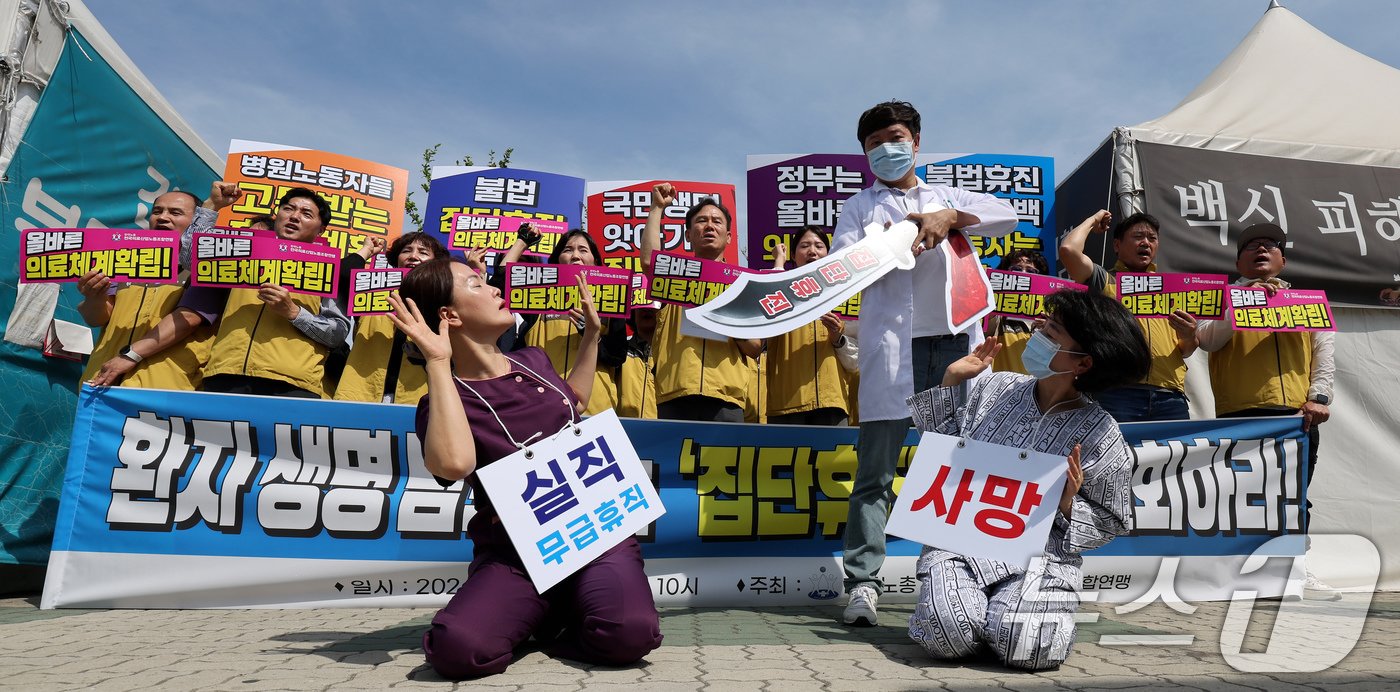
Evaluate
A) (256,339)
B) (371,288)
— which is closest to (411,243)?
(371,288)

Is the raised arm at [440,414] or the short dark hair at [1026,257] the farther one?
the short dark hair at [1026,257]

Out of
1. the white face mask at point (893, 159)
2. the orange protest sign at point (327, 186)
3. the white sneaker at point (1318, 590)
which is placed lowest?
the white sneaker at point (1318, 590)

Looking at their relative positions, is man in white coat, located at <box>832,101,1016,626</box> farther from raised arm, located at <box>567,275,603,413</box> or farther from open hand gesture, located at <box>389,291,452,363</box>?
open hand gesture, located at <box>389,291,452,363</box>

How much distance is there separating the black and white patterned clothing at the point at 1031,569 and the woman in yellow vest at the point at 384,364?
3.08m

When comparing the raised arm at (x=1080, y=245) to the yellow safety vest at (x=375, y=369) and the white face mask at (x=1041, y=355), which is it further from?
the yellow safety vest at (x=375, y=369)

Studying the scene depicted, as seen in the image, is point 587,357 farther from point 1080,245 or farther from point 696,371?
point 1080,245

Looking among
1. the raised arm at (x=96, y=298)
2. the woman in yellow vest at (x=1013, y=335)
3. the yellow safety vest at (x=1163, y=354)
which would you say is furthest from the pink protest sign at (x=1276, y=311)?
the raised arm at (x=96, y=298)

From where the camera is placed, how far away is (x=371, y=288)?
4.46 metres

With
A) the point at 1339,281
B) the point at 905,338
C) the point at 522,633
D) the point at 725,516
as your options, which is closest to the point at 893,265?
the point at 905,338

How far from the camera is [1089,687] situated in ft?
7.45

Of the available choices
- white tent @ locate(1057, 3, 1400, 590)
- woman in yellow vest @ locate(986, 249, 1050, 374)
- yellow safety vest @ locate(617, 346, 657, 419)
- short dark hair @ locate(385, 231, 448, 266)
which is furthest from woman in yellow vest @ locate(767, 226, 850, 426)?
white tent @ locate(1057, 3, 1400, 590)

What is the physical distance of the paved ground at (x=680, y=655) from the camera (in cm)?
231

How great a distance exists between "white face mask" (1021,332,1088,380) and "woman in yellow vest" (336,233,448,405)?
324 centimetres

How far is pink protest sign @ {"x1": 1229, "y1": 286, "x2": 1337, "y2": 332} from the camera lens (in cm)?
443
